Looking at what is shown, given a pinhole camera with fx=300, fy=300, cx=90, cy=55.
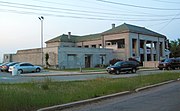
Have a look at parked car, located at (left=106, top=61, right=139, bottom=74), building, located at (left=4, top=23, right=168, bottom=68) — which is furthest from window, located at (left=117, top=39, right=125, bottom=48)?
parked car, located at (left=106, top=61, right=139, bottom=74)

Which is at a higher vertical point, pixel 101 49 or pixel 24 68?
pixel 101 49

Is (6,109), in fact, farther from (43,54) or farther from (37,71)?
(43,54)

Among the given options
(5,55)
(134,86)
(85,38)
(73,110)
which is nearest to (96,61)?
(85,38)

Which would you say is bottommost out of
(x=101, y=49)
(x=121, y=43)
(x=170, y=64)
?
(x=170, y=64)

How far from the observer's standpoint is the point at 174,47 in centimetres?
10812

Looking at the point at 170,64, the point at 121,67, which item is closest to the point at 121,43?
the point at 170,64

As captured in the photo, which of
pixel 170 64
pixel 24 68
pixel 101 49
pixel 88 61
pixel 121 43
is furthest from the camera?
pixel 121 43

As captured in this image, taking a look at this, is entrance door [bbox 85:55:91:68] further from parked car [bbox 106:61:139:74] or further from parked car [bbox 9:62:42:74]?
parked car [bbox 106:61:139:74]

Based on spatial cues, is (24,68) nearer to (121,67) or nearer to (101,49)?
(121,67)

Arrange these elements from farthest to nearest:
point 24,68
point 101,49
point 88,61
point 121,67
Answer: point 101,49 < point 88,61 < point 24,68 < point 121,67

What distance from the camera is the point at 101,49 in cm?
6862

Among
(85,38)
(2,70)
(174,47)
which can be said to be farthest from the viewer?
(174,47)

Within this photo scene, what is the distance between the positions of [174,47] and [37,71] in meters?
73.0

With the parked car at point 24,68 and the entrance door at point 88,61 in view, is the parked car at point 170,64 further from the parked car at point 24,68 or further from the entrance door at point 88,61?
the entrance door at point 88,61
